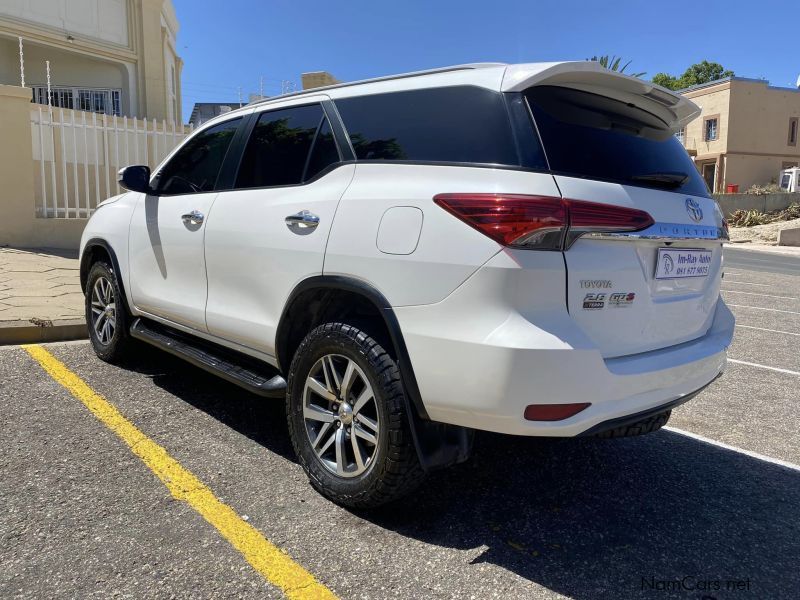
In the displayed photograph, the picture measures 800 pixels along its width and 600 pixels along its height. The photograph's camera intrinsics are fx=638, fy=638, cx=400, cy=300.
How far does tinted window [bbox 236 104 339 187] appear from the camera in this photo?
129 inches

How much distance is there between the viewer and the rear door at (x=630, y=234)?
2453 mm

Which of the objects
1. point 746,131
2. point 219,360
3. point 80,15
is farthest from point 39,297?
point 746,131

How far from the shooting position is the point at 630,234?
2.53m

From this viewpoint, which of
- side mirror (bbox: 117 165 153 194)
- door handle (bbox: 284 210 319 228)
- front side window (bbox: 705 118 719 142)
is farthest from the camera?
front side window (bbox: 705 118 719 142)

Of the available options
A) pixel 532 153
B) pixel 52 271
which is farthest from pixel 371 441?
pixel 52 271

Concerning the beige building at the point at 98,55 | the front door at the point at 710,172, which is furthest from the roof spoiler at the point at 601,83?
the front door at the point at 710,172

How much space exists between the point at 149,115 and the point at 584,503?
1850 centimetres

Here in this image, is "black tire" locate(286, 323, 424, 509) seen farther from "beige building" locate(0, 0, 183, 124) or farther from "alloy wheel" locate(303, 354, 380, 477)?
"beige building" locate(0, 0, 183, 124)

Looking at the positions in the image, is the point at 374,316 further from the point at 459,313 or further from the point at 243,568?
the point at 243,568

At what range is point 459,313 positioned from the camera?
7.92 ft

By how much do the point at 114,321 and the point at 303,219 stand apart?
2.57 m

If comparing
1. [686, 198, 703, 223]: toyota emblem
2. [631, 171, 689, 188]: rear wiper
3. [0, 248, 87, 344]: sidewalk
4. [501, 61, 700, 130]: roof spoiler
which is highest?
[501, 61, 700, 130]: roof spoiler

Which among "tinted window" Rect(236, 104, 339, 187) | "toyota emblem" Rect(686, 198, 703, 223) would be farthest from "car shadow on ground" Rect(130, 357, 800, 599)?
"tinted window" Rect(236, 104, 339, 187)

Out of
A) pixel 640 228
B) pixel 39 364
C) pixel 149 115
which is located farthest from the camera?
pixel 149 115
